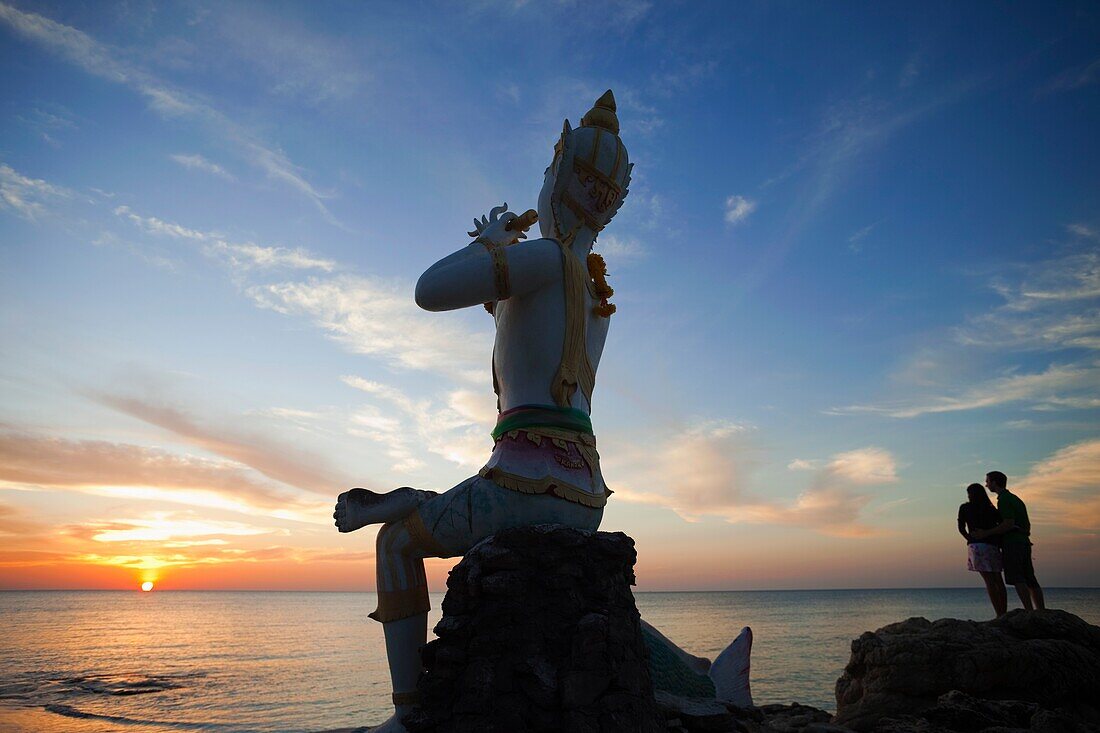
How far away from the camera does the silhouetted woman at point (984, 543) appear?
6949 millimetres

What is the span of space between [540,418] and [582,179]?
1242 mm

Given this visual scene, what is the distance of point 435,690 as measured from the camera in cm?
241

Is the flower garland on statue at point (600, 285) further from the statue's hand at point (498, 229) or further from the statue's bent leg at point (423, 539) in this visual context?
the statue's bent leg at point (423, 539)

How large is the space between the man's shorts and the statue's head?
622cm

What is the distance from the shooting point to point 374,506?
111 inches

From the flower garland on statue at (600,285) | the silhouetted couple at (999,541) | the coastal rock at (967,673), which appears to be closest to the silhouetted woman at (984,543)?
the silhouetted couple at (999,541)

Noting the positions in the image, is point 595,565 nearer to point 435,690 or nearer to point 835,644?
point 435,690

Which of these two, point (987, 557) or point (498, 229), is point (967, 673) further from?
point (498, 229)

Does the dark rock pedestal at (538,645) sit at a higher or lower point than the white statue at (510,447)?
lower

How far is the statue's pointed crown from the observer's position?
3.38 m

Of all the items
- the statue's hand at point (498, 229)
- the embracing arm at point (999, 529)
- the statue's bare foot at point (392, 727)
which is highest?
the statue's hand at point (498, 229)

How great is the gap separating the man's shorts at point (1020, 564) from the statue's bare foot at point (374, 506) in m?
6.70

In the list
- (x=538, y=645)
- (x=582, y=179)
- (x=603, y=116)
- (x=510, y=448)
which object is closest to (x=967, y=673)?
(x=538, y=645)

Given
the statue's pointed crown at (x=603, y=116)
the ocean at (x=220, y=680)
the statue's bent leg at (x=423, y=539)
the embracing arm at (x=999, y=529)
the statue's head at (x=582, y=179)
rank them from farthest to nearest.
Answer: the ocean at (x=220, y=680), the embracing arm at (x=999, y=529), the statue's pointed crown at (x=603, y=116), the statue's head at (x=582, y=179), the statue's bent leg at (x=423, y=539)
